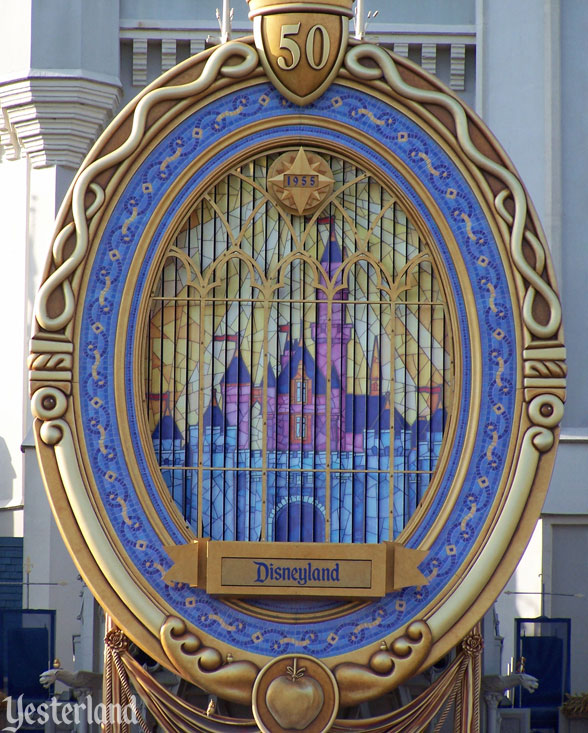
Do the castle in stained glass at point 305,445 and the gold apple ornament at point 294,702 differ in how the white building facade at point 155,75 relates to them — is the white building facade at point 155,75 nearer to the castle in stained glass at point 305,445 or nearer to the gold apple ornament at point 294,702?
the castle in stained glass at point 305,445

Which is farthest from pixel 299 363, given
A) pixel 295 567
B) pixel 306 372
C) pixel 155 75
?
pixel 155 75

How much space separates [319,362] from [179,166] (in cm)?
123

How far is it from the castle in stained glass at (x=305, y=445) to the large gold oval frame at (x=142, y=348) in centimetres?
18

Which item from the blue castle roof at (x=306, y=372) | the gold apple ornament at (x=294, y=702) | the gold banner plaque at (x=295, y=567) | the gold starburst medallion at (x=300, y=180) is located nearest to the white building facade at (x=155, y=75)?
the blue castle roof at (x=306, y=372)

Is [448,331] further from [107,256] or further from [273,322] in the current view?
[107,256]

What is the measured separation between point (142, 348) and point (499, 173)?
202 centimetres

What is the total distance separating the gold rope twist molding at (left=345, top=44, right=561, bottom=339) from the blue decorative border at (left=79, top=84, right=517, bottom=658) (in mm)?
106

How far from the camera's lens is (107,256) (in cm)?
736

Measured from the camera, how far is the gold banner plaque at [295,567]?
7.17 metres

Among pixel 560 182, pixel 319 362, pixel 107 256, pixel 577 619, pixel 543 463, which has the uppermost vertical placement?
pixel 560 182

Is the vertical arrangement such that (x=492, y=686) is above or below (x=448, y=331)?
below

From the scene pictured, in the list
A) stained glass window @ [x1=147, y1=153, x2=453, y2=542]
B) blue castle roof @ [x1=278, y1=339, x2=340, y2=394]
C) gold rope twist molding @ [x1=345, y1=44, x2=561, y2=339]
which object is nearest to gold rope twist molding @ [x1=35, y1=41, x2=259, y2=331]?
stained glass window @ [x1=147, y1=153, x2=453, y2=542]

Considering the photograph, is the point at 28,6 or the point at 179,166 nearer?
the point at 179,166

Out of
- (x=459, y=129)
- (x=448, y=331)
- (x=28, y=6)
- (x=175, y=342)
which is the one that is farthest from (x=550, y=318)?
(x=28, y=6)
